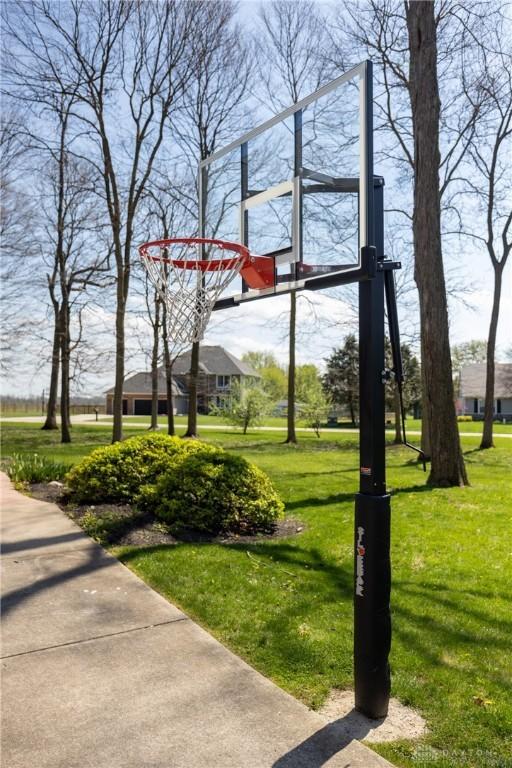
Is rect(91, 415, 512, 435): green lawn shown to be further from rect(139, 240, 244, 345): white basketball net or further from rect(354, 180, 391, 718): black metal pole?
rect(354, 180, 391, 718): black metal pole

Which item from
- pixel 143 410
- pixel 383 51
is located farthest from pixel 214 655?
pixel 143 410

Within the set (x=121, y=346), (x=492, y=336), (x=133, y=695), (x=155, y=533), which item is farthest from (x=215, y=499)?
(x=492, y=336)

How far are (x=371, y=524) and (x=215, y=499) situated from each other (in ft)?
13.0

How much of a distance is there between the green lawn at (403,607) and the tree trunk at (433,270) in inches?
66.9

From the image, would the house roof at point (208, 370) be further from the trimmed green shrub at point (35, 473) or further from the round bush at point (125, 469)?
the round bush at point (125, 469)

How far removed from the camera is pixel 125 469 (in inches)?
330

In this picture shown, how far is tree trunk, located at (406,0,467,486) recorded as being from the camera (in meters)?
10.2

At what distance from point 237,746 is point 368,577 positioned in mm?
1088

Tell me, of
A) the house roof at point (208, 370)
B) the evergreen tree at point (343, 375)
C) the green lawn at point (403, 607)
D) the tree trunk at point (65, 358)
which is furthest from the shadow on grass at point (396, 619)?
the house roof at point (208, 370)

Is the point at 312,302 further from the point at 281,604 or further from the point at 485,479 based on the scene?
the point at 281,604

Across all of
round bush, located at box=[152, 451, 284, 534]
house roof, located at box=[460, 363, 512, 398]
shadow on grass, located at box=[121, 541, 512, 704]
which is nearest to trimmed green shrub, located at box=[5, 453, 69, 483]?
round bush, located at box=[152, 451, 284, 534]

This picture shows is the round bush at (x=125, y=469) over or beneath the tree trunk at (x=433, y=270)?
beneath

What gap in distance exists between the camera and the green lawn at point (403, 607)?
10.4 ft

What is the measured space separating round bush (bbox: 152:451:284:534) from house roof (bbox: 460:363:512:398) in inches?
1806
